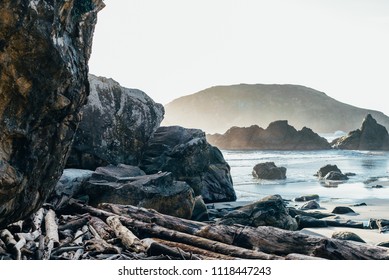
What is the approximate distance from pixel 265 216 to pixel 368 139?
56.5 meters

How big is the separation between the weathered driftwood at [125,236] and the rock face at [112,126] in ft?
20.2

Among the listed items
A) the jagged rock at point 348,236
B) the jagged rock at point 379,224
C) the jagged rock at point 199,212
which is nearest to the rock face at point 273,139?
the jagged rock at point 199,212

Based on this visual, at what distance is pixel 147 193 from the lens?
12.1m

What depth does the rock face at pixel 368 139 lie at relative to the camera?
6272 centimetres

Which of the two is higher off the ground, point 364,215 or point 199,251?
point 199,251

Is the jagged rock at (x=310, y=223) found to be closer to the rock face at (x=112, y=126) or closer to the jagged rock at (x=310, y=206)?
the jagged rock at (x=310, y=206)

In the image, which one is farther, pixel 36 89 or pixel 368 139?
pixel 368 139

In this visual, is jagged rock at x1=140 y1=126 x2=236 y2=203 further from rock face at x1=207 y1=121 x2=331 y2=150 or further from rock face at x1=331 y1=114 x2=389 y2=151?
rock face at x1=207 y1=121 x2=331 y2=150

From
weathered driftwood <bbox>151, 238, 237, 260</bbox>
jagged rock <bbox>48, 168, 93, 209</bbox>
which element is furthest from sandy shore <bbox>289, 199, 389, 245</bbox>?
jagged rock <bbox>48, 168, 93, 209</bbox>

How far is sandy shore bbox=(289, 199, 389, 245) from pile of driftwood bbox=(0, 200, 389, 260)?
151 inches

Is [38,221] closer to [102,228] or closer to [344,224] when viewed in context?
[102,228]

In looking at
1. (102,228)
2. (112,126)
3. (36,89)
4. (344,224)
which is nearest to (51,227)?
(102,228)

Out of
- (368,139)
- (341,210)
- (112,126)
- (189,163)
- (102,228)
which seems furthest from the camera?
(368,139)
